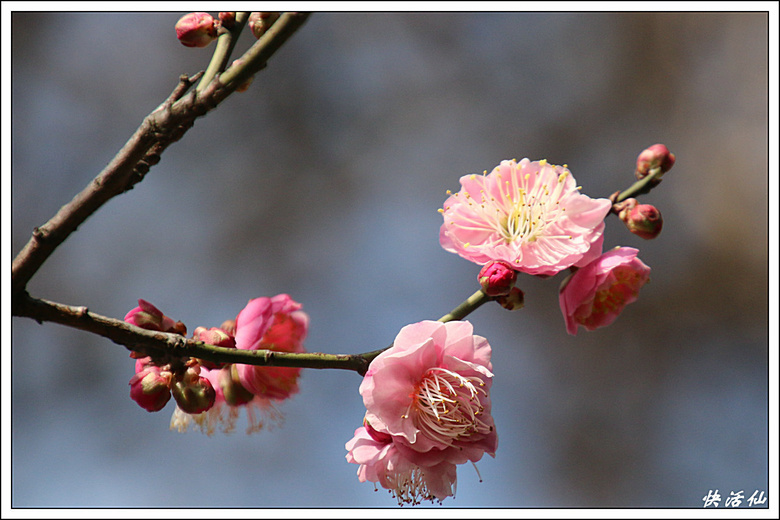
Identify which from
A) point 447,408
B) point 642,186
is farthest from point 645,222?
point 447,408

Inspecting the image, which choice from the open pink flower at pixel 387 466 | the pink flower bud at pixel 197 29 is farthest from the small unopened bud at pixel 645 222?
the pink flower bud at pixel 197 29

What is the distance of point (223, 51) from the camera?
34 centimetres

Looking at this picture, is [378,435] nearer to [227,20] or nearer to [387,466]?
[387,466]

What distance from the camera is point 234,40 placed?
356 mm

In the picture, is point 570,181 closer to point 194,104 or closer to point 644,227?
point 644,227

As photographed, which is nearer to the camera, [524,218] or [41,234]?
[41,234]

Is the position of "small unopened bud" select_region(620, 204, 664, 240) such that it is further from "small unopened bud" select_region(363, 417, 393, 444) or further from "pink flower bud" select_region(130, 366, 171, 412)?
"pink flower bud" select_region(130, 366, 171, 412)

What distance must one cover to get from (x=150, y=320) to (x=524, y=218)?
0.90 feet

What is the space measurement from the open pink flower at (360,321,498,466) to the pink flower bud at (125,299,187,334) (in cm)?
14

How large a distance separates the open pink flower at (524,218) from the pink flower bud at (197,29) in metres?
0.20

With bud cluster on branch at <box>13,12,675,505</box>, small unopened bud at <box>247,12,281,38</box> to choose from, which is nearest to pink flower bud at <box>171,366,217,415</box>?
bud cluster on branch at <box>13,12,675,505</box>

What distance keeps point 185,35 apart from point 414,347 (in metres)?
0.25

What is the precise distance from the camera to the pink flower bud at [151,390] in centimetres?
37

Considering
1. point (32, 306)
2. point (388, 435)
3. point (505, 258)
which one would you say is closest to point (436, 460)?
point (388, 435)
